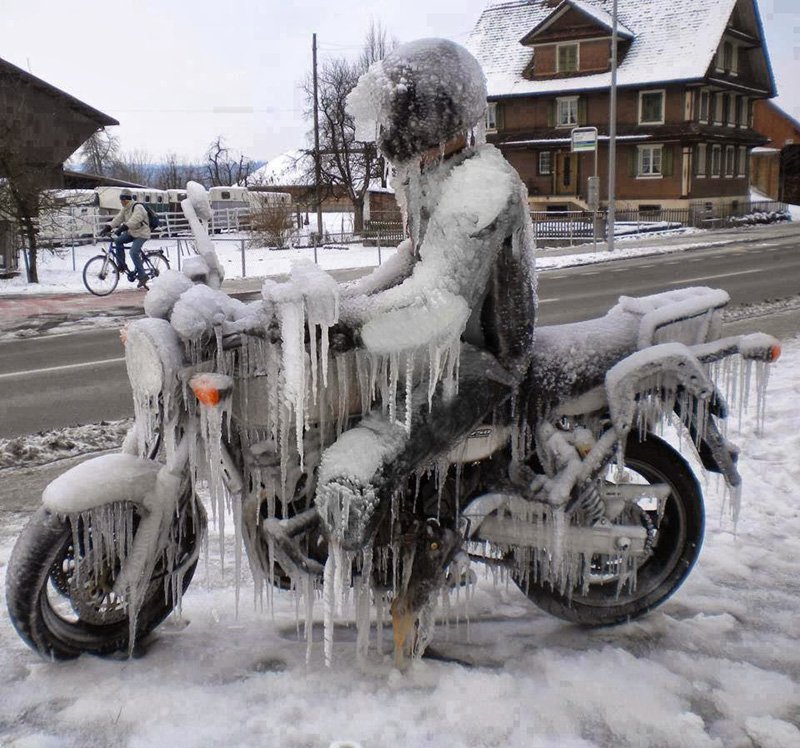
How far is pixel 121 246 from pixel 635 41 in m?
33.9

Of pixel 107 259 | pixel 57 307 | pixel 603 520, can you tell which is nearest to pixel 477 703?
pixel 603 520

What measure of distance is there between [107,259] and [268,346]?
14442 millimetres

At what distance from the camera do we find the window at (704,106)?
135 ft

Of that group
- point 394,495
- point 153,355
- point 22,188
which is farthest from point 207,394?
point 22,188

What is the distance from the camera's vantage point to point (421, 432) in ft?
8.40

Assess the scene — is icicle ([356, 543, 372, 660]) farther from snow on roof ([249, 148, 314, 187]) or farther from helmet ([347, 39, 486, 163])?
snow on roof ([249, 148, 314, 187])

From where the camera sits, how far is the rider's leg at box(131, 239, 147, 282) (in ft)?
51.8

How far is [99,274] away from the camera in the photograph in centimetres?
1595

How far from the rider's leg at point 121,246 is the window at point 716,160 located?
34.3 meters

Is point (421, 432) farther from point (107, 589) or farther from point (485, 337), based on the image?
point (107, 589)

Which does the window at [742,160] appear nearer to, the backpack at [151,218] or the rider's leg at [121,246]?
the backpack at [151,218]

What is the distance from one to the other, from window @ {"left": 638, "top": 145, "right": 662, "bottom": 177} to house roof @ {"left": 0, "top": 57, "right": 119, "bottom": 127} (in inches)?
918

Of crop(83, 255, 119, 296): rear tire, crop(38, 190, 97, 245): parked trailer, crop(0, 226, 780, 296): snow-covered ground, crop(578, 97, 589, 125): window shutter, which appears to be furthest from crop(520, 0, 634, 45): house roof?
crop(83, 255, 119, 296): rear tire

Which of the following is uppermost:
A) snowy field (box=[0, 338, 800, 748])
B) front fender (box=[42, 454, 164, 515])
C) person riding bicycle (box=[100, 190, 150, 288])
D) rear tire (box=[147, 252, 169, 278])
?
person riding bicycle (box=[100, 190, 150, 288])
